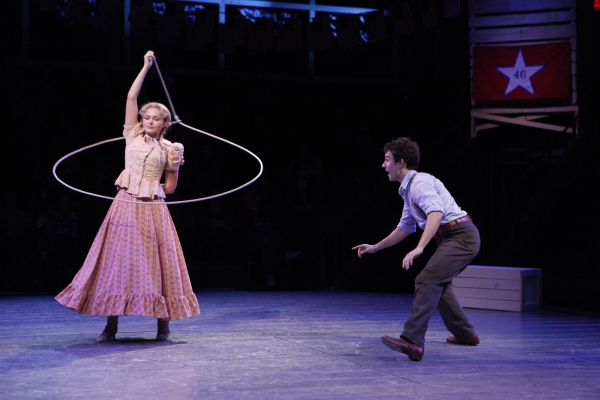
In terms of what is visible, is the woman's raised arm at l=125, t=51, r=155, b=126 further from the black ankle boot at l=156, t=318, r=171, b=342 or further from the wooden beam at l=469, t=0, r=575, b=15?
the wooden beam at l=469, t=0, r=575, b=15

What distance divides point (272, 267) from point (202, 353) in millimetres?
5410

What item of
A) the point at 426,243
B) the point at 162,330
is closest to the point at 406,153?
the point at 426,243

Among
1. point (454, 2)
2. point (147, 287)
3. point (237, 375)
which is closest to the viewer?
point (237, 375)

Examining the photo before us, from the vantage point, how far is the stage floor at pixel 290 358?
4.07 m

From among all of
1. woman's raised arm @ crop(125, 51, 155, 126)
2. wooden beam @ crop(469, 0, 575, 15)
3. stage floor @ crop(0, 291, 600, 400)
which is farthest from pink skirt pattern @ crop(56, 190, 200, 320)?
wooden beam @ crop(469, 0, 575, 15)

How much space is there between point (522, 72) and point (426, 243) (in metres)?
9.02

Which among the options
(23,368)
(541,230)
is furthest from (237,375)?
(541,230)

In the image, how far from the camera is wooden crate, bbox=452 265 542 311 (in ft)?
26.9

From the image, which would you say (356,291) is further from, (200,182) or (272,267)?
(200,182)

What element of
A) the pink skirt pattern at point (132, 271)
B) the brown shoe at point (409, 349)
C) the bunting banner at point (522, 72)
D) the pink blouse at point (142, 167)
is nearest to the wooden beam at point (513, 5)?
the bunting banner at point (522, 72)

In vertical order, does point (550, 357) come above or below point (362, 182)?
below

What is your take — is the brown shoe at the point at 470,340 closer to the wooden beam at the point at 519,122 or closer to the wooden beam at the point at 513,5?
the wooden beam at the point at 519,122

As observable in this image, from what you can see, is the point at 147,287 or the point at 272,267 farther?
the point at 272,267

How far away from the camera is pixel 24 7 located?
1429 centimetres
